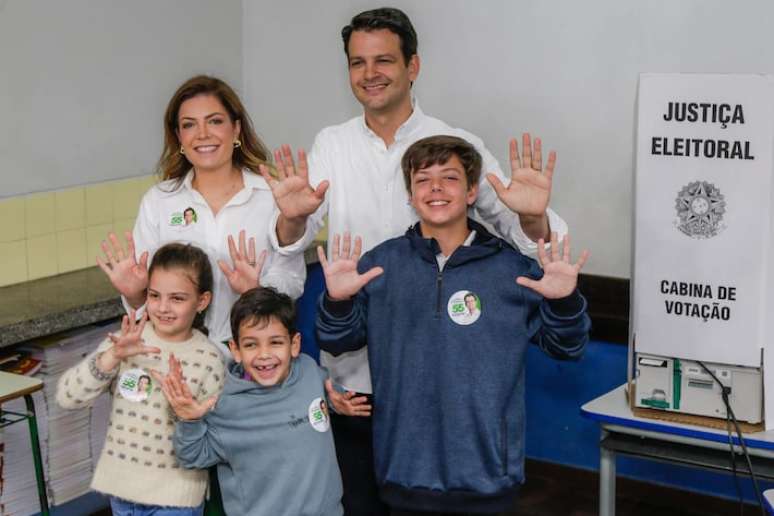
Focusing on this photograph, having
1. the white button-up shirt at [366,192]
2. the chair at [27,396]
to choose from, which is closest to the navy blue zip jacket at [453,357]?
the white button-up shirt at [366,192]

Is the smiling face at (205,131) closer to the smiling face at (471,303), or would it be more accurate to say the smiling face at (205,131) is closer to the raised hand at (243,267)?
the raised hand at (243,267)

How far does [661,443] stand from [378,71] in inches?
50.8

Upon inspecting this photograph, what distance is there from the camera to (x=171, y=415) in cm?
291

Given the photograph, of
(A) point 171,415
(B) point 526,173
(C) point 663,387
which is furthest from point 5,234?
(C) point 663,387

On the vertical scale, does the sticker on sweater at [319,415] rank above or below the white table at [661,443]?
above

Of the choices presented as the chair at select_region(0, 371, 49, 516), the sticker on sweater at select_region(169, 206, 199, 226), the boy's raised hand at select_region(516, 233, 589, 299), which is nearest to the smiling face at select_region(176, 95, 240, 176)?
the sticker on sweater at select_region(169, 206, 199, 226)

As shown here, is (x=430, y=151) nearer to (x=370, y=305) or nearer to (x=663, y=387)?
(x=370, y=305)

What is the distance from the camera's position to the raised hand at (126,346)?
112 inches

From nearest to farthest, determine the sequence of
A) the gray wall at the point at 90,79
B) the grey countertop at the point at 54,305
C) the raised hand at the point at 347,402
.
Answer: the raised hand at the point at 347,402, the grey countertop at the point at 54,305, the gray wall at the point at 90,79

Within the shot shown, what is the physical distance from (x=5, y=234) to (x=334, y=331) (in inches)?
63.7

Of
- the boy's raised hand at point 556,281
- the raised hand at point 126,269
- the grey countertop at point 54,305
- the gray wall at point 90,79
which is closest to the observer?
the boy's raised hand at point 556,281

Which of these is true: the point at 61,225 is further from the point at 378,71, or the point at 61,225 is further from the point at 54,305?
the point at 378,71

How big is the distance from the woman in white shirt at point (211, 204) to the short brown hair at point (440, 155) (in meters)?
0.44

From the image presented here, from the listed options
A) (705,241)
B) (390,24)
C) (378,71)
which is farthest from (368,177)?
(705,241)
